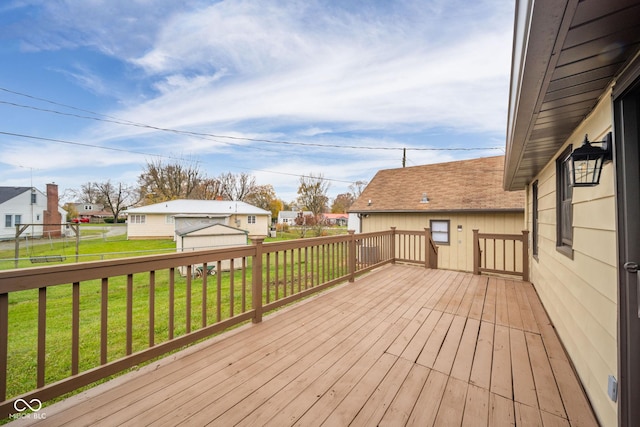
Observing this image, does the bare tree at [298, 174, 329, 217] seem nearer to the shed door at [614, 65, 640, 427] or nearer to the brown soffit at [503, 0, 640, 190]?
the brown soffit at [503, 0, 640, 190]

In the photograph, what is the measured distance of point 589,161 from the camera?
1.54 m

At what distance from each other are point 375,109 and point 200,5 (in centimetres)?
672

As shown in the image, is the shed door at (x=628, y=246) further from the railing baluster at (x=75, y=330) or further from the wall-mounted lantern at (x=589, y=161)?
the railing baluster at (x=75, y=330)

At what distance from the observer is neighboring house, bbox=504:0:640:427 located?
96 cm

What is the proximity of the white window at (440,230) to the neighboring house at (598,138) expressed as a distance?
6.93 m

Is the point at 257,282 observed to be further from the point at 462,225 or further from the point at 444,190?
the point at 444,190

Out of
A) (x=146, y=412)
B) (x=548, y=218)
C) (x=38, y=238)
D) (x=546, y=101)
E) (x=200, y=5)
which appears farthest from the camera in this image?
(x=38, y=238)

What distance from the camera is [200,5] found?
5.35 metres

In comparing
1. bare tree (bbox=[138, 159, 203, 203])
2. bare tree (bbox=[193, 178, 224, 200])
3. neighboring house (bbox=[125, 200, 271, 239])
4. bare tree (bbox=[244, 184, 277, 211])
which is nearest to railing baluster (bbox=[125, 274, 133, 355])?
neighboring house (bbox=[125, 200, 271, 239])

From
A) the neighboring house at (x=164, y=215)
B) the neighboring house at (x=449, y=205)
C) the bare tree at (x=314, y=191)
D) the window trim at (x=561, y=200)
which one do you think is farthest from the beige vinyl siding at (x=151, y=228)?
the window trim at (x=561, y=200)

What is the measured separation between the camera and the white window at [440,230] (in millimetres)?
8867

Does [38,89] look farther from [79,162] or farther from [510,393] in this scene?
[510,393]

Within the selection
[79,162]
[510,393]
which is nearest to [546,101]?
[510,393]

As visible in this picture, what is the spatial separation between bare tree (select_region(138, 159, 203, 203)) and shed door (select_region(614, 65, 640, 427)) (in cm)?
2772
